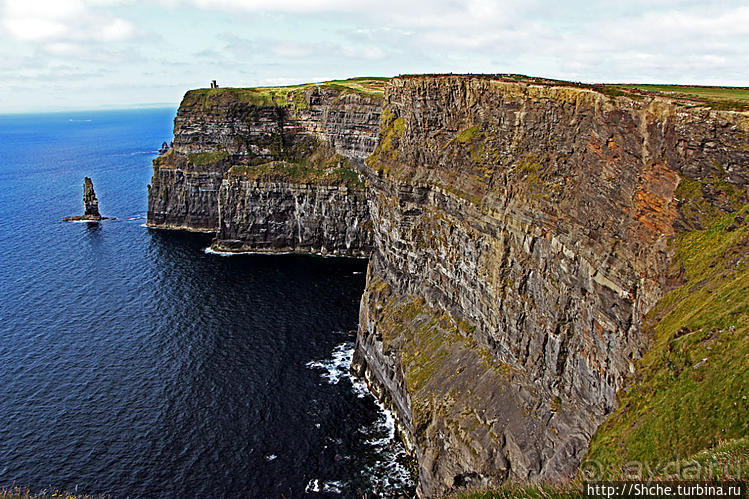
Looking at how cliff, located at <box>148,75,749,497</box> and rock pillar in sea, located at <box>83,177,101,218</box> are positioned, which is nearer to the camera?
cliff, located at <box>148,75,749,497</box>

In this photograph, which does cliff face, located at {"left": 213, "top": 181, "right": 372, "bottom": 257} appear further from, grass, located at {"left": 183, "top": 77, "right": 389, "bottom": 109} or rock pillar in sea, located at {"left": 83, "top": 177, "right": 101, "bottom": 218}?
rock pillar in sea, located at {"left": 83, "top": 177, "right": 101, "bottom": 218}

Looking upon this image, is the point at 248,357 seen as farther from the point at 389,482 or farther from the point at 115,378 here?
the point at 389,482

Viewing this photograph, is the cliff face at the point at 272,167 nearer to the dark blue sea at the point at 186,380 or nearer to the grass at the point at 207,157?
the grass at the point at 207,157

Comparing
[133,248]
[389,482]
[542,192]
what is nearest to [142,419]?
[389,482]

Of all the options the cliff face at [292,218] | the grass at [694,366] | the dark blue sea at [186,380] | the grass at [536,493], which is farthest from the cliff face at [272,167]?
the grass at [536,493]

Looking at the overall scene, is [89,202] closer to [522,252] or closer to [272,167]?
[272,167]

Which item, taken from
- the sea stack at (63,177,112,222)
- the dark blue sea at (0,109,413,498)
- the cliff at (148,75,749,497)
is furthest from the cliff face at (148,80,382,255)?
the cliff at (148,75,749,497)
